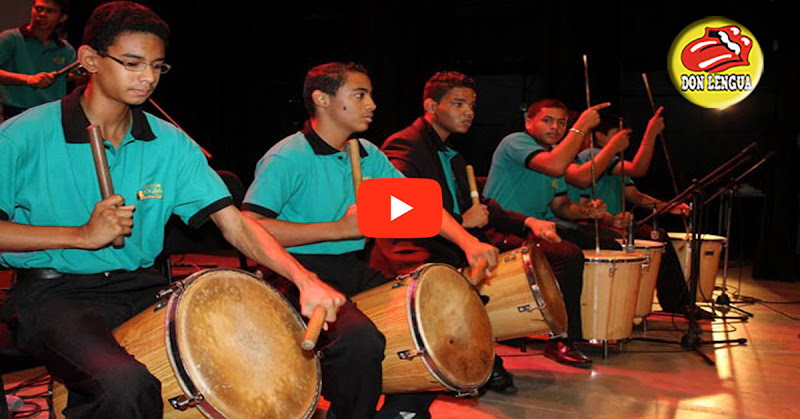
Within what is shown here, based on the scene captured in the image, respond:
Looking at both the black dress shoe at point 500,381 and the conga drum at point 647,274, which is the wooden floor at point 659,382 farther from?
the conga drum at point 647,274

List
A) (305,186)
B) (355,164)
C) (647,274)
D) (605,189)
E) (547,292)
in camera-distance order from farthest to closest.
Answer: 1. (605,189)
2. (647,274)
3. (547,292)
4. (305,186)
5. (355,164)

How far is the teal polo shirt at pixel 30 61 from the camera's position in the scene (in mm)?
4801

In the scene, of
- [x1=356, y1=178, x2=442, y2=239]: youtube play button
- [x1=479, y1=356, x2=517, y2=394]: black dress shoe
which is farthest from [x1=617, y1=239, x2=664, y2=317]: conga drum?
[x1=356, y1=178, x2=442, y2=239]: youtube play button

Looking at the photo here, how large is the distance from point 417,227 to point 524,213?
2.02m

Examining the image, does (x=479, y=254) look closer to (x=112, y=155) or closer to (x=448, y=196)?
(x=448, y=196)

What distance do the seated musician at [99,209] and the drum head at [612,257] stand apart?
2.73 m

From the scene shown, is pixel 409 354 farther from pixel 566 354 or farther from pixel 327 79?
pixel 566 354

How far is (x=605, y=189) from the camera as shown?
22.3 feet

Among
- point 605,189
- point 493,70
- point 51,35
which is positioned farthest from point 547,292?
point 493,70

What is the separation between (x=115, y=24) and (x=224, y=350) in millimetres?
1078

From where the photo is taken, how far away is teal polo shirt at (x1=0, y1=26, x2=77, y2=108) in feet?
15.8

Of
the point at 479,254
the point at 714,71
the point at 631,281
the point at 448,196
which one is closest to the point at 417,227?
the point at 479,254

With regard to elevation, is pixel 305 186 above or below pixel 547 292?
above

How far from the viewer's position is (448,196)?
429cm
